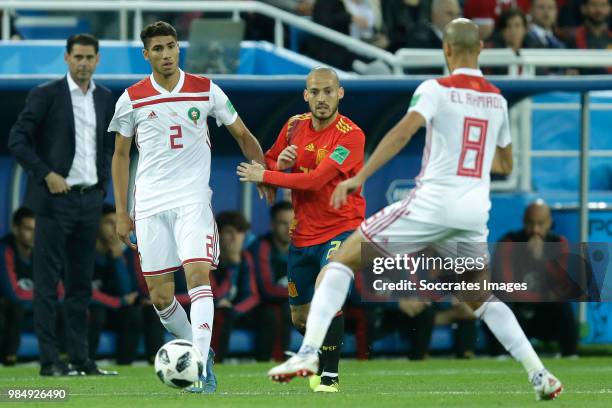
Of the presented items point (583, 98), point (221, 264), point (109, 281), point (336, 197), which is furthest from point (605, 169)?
point (336, 197)

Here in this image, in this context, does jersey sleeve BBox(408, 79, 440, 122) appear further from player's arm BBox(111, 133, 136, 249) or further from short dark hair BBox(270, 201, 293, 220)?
short dark hair BBox(270, 201, 293, 220)

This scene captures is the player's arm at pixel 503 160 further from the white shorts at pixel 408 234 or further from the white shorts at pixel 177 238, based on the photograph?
the white shorts at pixel 177 238

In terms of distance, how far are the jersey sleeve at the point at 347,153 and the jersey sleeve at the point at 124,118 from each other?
1.17 meters

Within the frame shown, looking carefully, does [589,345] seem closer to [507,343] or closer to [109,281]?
[109,281]

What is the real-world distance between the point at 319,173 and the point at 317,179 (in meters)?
0.04

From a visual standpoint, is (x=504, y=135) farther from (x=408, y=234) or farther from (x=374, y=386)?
(x=374, y=386)

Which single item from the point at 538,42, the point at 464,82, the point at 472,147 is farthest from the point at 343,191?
the point at 538,42

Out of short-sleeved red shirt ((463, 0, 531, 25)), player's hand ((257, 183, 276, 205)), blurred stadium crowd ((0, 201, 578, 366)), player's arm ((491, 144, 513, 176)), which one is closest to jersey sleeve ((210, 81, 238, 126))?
player's hand ((257, 183, 276, 205))

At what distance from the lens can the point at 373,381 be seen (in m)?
10.9

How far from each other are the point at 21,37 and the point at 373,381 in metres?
5.78

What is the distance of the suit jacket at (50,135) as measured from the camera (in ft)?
37.4

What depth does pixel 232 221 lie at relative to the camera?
45.2ft

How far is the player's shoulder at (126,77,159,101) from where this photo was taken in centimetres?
930

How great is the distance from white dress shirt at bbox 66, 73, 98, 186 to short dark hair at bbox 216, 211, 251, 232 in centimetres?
240
